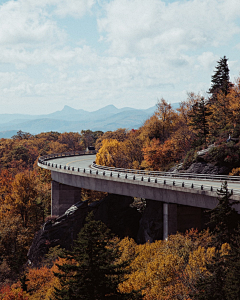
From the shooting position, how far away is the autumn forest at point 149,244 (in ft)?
57.8

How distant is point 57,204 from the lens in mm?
57938

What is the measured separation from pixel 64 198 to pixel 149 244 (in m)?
26.9

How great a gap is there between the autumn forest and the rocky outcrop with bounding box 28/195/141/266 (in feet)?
6.51

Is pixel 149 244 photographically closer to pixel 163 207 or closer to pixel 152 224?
pixel 163 207

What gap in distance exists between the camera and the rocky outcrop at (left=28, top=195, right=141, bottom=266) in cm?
4556

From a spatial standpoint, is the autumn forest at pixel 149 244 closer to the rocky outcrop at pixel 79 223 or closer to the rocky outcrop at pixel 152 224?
the rocky outcrop at pixel 79 223

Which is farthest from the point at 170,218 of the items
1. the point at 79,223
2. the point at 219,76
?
the point at 219,76

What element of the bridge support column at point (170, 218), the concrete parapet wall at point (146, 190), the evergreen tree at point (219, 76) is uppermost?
the evergreen tree at point (219, 76)

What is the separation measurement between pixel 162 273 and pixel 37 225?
42378 mm

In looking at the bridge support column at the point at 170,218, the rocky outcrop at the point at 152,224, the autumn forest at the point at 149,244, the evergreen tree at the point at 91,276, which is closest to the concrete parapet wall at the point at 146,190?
the bridge support column at the point at 170,218

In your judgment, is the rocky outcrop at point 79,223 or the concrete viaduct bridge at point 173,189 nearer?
the concrete viaduct bridge at point 173,189

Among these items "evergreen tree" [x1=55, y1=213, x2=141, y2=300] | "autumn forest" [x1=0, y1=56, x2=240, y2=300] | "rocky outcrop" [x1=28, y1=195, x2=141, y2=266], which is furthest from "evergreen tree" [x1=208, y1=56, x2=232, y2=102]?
"evergreen tree" [x1=55, y1=213, x2=141, y2=300]

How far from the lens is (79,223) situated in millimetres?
48750

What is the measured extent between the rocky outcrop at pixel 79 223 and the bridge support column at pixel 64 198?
21.9ft
